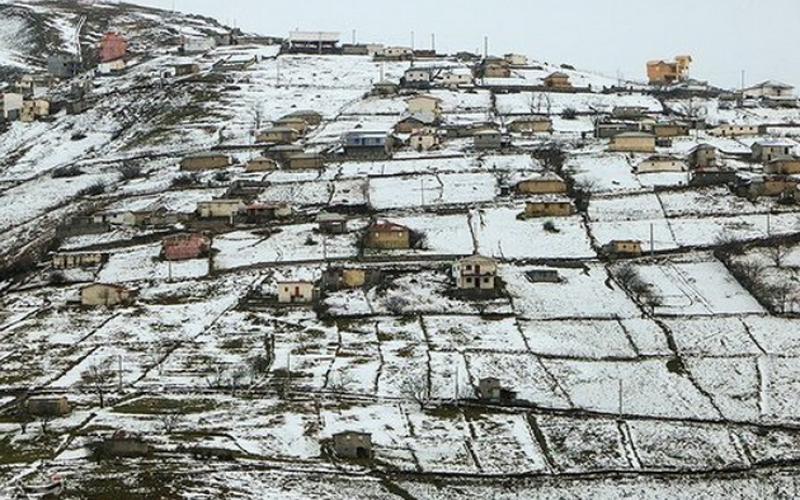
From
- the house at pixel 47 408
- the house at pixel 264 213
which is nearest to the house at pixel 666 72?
the house at pixel 264 213

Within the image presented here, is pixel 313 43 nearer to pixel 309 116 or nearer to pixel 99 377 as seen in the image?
pixel 309 116

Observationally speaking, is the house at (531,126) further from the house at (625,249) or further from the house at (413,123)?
the house at (625,249)

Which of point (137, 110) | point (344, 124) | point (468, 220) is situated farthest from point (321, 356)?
point (137, 110)

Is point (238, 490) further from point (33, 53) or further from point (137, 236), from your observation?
point (33, 53)

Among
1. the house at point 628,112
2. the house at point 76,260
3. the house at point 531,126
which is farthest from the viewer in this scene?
the house at point 628,112

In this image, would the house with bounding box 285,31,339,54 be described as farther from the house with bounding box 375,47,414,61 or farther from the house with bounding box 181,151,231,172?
the house with bounding box 181,151,231,172
